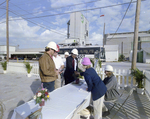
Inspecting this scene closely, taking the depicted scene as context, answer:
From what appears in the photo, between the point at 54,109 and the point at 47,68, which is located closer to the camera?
the point at 54,109

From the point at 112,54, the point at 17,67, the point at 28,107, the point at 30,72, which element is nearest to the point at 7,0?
the point at 17,67

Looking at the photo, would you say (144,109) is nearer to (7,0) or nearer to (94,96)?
Answer: (94,96)

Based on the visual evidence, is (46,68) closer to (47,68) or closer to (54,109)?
(47,68)

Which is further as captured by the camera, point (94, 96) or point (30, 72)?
point (30, 72)

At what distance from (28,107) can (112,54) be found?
30.1 metres

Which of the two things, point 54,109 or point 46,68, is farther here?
point 46,68

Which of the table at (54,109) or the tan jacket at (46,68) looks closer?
the table at (54,109)

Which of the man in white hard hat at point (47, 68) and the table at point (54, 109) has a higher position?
the man in white hard hat at point (47, 68)

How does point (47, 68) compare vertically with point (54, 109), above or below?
above

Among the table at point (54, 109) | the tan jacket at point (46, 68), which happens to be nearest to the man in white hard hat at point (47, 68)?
the tan jacket at point (46, 68)

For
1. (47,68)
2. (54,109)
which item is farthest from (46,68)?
(54,109)

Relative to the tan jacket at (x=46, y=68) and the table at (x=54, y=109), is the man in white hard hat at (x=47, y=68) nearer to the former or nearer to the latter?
the tan jacket at (x=46, y=68)

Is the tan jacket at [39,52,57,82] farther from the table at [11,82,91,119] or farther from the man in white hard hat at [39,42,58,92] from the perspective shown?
the table at [11,82,91,119]

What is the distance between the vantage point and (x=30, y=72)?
877 cm
